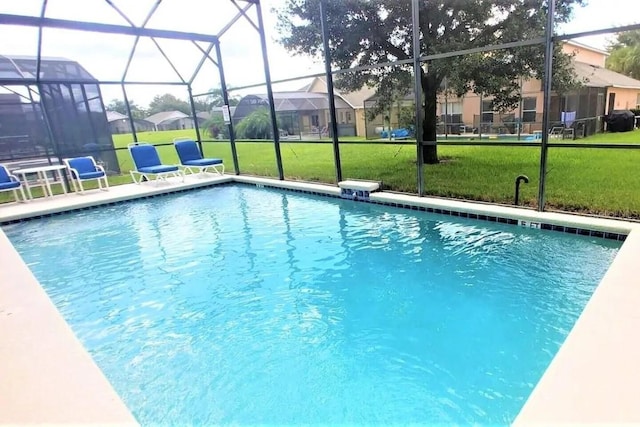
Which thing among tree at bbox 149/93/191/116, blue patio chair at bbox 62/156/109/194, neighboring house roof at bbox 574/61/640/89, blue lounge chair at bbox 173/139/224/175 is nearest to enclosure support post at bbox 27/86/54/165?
blue patio chair at bbox 62/156/109/194

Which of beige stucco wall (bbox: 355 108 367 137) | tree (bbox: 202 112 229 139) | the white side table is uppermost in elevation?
tree (bbox: 202 112 229 139)

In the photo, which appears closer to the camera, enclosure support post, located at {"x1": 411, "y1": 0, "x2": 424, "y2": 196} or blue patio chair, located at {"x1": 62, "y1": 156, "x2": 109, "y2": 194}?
enclosure support post, located at {"x1": 411, "y1": 0, "x2": 424, "y2": 196}

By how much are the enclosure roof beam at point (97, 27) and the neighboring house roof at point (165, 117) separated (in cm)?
289

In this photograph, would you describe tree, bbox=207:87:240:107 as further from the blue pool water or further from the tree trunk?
the blue pool water

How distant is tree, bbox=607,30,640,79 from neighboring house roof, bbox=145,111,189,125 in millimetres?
9347

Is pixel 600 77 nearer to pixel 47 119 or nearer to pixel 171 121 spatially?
pixel 171 121

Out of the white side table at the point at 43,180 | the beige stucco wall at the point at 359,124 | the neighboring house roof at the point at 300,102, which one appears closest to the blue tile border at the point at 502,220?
the neighboring house roof at the point at 300,102

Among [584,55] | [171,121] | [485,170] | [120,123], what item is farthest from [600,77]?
[120,123]

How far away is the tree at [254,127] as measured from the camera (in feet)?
30.9

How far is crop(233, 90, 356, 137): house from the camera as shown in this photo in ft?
32.1

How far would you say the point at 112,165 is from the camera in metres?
9.42

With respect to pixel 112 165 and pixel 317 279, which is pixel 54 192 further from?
pixel 317 279

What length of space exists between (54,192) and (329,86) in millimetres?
6292

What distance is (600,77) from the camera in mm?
6828
